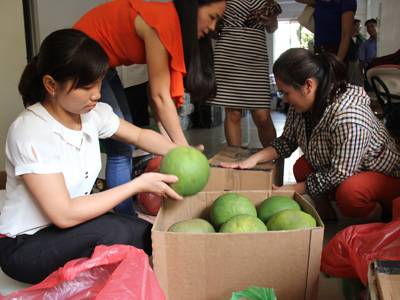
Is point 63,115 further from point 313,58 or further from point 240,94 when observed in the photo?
point 240,94

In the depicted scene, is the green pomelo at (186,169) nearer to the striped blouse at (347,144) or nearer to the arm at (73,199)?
the arm at (73,199)

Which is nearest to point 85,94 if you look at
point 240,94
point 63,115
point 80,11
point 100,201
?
point 63,115

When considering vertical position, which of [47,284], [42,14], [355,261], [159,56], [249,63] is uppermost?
[42,14]

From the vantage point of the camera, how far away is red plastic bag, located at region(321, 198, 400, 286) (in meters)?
→ 1.02

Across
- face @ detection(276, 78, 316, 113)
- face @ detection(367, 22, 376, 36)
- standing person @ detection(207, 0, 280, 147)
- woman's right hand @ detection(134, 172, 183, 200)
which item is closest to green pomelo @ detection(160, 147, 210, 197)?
woman's right hand @ detection(134, 172, 183, 200)

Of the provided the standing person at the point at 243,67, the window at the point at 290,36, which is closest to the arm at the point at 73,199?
the standing person at the point at 243,67

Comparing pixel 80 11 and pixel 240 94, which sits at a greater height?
pixel 80 11

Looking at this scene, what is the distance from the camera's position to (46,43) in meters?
1.00

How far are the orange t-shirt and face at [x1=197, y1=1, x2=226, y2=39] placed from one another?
0.12 meters

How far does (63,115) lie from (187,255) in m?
0.60

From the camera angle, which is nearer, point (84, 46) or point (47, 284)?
point (47, 284)

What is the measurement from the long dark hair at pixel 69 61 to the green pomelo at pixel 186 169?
0.35 meters

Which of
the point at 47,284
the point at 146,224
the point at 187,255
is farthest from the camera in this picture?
the point at 146,224

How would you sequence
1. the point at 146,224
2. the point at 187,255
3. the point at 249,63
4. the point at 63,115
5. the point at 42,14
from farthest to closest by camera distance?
the point at 42,14 → the point at 249,63 → the point at 146,224 → the point at 63,115 → the point at 187,255
